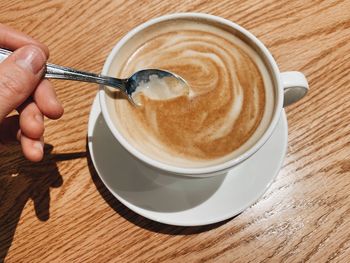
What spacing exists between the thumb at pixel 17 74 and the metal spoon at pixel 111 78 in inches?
2.1

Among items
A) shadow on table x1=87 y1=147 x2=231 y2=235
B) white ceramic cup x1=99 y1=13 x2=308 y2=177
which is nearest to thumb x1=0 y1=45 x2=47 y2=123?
white ceramic cup x1=99 y1=13 x2=308 y2=177

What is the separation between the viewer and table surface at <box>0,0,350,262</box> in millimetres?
874

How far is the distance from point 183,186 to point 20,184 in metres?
0.37

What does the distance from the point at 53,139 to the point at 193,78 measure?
370 millimetres

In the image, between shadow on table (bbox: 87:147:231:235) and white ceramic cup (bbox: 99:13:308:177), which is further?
shadow on table (bbox: 87:147:231:235)

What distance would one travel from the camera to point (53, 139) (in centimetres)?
99

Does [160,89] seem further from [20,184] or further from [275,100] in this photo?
[20,184]

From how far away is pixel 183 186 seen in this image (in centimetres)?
91

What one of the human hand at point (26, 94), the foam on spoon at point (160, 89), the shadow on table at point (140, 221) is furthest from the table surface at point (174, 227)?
the foam on spoon at point (160, 89)

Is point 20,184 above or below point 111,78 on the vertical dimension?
below

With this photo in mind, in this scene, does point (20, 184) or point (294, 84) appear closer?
point (294, 84)

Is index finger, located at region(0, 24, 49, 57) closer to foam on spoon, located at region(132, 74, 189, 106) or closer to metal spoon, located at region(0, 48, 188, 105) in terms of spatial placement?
metal spoon, located at region(0, 48, 188, 105)

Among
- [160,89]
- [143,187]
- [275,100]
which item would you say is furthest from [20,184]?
[275,100]

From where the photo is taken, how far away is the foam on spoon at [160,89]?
86 cm
